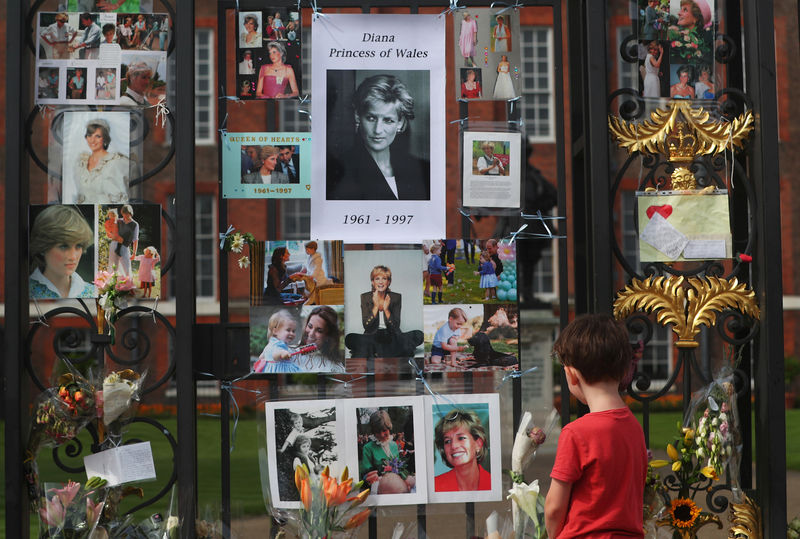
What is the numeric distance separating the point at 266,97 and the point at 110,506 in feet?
5.72

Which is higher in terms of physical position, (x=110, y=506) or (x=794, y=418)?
(x=110, y=506)

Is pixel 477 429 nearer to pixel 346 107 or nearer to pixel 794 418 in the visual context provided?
pixel 346 107

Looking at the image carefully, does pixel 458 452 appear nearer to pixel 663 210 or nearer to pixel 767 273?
pixel 663 210

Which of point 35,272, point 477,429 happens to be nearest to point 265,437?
point 477,429

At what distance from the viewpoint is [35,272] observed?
3426 millimetres

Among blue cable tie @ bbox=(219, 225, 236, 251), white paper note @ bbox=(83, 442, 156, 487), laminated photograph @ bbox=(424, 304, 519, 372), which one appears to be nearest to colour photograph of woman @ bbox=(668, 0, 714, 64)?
laminated photograph @ bbox=(424, 304, 519, 372)

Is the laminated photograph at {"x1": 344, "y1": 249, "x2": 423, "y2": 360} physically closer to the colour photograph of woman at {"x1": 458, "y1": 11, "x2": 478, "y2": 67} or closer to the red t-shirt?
the colour photograph of woman at {"x1": 458, "y1": 11, "x2": 478, "y2": 67}

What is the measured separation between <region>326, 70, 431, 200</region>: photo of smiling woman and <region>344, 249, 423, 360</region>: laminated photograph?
0.26 m

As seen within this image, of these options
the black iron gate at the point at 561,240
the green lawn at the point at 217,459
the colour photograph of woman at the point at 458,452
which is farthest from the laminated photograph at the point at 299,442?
the green lawn at the point at 217,459

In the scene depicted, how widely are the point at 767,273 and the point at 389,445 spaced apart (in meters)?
1.68

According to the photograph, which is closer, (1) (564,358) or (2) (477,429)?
(1) (564,358)

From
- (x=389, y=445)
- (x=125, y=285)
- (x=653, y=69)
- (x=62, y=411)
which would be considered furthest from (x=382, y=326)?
(x=653, y=69)

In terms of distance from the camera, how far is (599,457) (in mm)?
2447

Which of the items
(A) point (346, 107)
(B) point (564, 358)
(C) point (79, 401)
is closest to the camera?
(B) point (564, 358)
